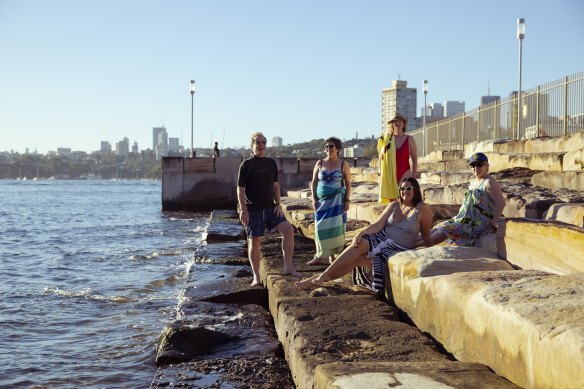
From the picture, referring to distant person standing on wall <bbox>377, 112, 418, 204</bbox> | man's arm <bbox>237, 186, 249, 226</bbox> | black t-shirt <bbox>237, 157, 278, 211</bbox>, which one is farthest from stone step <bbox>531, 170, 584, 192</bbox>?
man's arm <bbox>237, 186, 249, 226</bbox>

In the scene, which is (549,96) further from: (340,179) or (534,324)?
(534,324)

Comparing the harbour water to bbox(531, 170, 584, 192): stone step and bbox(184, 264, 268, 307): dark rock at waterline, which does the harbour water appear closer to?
bbox(184, 264, 268, 307): dark rock at waterline

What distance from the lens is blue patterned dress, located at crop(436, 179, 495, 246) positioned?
5805 millimetres

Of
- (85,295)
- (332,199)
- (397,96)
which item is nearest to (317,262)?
(332,199)

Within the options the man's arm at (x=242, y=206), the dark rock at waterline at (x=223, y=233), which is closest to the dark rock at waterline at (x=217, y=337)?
the man's arm at (x=242, y=206)

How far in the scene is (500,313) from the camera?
322 centimetres

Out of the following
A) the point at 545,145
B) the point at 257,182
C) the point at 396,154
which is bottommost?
the point at 257,182

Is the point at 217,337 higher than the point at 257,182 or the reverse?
the reverse

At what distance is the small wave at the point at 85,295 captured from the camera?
8.99 meters

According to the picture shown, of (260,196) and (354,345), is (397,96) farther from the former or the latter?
(354,345)

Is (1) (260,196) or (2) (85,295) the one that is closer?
(1) (260,196)

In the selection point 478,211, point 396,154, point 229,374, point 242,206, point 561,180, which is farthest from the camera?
point 561,180

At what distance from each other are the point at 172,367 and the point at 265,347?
2.42 ft

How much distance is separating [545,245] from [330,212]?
2363mm
